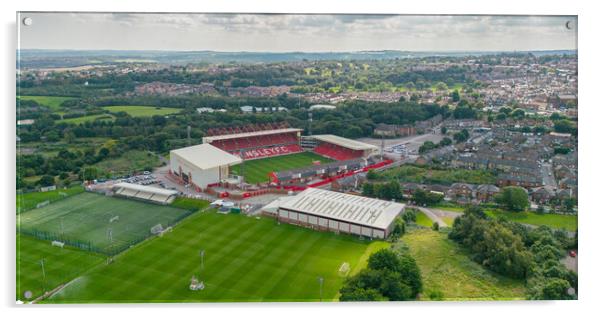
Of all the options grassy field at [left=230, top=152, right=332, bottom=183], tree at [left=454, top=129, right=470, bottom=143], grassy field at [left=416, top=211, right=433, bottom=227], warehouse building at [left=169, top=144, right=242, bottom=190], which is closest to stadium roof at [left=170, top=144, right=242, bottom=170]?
warehouse building at [left=169, top=144, right=242, bottom=190]

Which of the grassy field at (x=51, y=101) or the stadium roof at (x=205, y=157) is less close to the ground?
the grassy field at (x=51, y=101)

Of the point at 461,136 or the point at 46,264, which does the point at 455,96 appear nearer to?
the point at 461,136

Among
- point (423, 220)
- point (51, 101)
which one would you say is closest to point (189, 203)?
point (423, 220)

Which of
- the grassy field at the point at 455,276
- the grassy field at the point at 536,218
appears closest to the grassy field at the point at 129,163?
the grassy field at the point at 455,276

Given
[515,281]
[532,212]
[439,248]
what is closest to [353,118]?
[532,212]

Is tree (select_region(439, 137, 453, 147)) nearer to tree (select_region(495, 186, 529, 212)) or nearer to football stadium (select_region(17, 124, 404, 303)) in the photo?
football stadium (select_region(17, 124, 404, 303))

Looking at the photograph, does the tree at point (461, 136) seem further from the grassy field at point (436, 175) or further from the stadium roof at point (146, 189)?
the stadium roof at point (146, 189)
